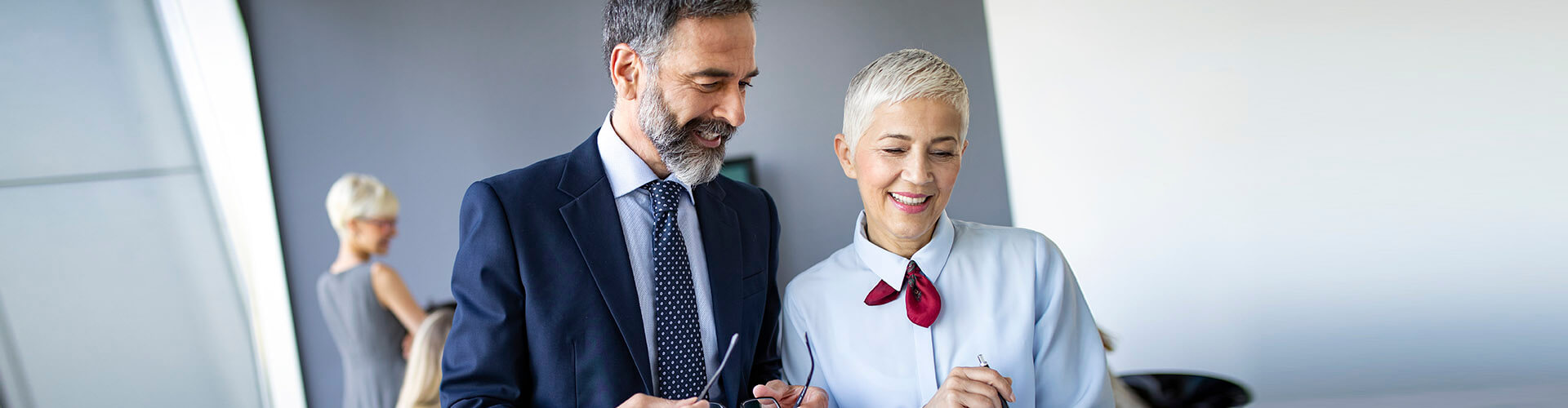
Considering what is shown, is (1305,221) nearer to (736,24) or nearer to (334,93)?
(736,24)

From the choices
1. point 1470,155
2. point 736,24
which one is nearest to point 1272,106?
point 1470,155

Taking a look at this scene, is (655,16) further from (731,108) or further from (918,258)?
(918,258)

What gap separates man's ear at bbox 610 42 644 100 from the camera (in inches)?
57.8

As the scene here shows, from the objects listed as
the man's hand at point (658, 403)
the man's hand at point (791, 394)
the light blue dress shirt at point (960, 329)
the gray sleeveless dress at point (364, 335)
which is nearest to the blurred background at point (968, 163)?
the gray sleeveless dress at point (364, 335)

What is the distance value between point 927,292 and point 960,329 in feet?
0.33

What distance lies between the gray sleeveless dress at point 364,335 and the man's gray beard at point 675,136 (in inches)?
121

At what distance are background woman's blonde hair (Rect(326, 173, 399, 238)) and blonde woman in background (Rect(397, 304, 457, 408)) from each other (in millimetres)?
859

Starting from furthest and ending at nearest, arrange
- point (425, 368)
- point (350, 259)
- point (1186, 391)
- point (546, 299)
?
point (350, 259)
point (425, 368)
point (1186, 391)
point (546, 299)

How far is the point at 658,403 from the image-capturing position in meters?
1.24

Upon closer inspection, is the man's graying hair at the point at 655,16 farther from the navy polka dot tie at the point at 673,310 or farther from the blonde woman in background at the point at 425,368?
the blonde woman in background at the point at 425,368

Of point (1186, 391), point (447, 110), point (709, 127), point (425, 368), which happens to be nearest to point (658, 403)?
point (709, 127)

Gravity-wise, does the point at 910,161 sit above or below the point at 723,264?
above

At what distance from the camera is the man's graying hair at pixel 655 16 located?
140cm

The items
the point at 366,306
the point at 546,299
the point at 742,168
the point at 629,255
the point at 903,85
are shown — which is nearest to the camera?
the point at 546,299
